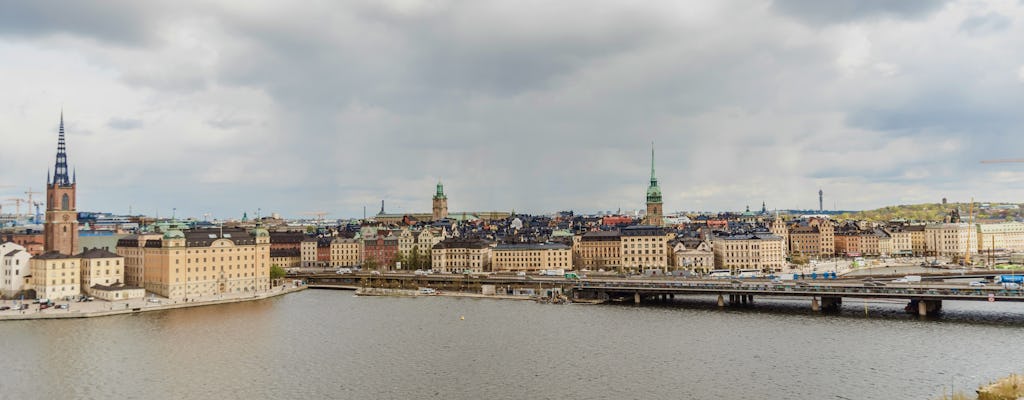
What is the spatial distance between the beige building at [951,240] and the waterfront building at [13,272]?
156950 mm

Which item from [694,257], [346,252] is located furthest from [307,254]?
[694,257]

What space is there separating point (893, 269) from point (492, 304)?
73830mm

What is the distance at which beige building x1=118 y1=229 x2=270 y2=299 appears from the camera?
87438mm

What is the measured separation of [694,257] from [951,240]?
2590 inches

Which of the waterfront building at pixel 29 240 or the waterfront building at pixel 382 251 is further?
the waterfront building at pixel 382 251

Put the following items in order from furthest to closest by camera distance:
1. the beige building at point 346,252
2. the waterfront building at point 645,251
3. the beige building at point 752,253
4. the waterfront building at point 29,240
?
the beige building at point 346,252 < the beige building at point 752,253 < the waterfront building at point 645,251 < the waterfront building at point 29,240

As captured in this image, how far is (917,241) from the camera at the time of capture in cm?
16462

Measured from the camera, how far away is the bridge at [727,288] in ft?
238

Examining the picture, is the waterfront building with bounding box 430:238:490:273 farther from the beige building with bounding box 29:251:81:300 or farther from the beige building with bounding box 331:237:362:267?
the beige building with bounding box 29:251:81:300

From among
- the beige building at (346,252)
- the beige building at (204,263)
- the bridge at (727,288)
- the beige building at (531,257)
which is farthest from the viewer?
the beige building at (346,252)

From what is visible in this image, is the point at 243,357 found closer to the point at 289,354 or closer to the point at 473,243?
the point at 289,354

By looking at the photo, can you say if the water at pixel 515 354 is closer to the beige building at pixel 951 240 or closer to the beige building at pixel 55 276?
the beige building at pixel 55 276

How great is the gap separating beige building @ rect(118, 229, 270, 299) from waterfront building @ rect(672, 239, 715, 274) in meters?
66.5

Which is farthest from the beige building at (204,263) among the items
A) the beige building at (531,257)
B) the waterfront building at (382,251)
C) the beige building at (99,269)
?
the beige building at (531,257)
